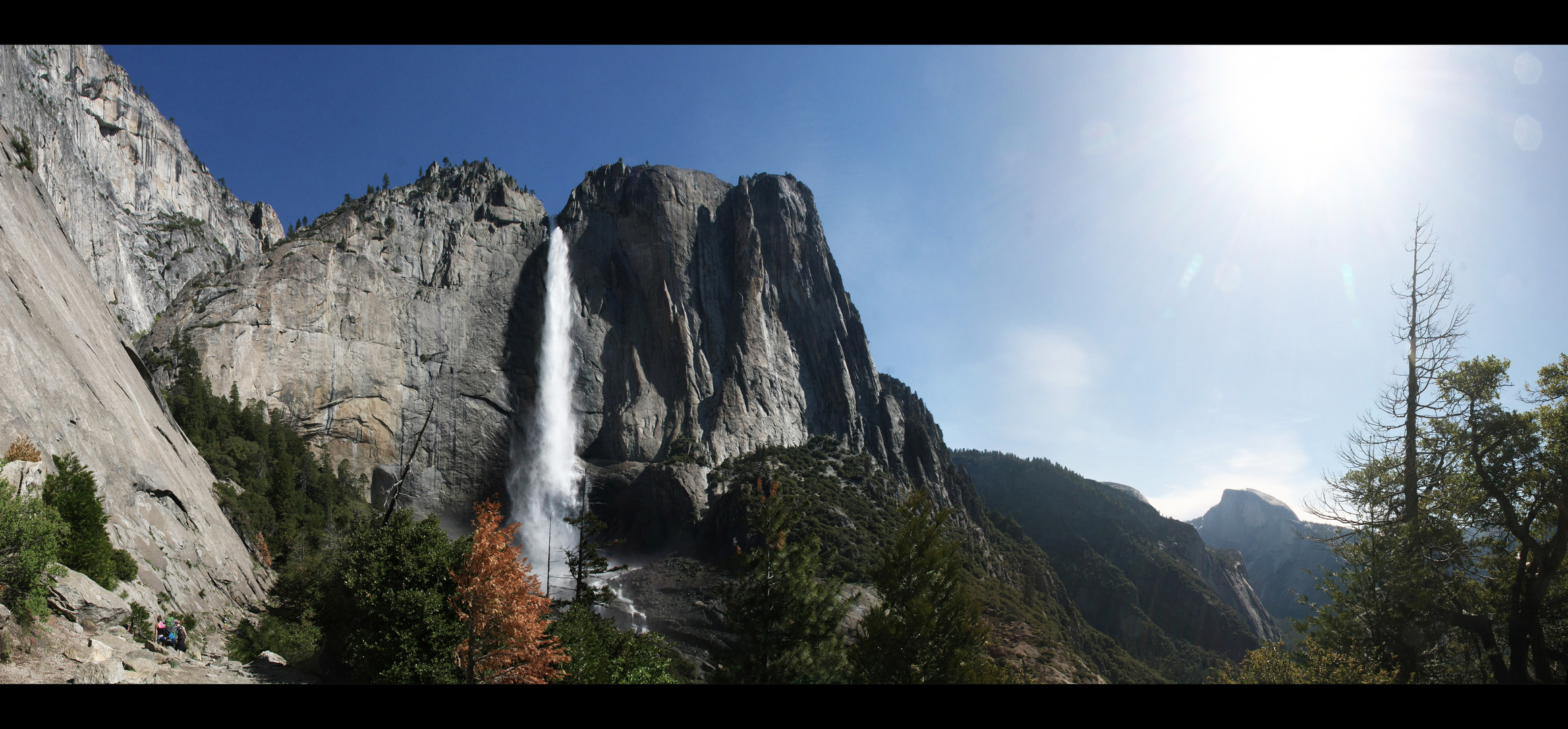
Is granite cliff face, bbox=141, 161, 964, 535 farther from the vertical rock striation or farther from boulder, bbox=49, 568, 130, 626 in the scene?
boulder, bbox=49, 568, 130, 626

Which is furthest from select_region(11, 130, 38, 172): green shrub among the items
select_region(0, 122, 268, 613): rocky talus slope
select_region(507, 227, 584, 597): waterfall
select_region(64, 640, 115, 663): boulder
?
select_region(507, 227, 584, 597): waterfall

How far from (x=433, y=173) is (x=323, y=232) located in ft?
71.5

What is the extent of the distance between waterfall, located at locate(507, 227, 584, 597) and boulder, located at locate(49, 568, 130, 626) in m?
46.2

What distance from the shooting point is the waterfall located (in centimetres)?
6775

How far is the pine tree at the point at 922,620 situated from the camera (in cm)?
1820

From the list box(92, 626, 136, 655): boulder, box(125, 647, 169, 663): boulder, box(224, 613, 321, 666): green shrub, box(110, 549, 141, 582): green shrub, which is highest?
box(110, 549, 141, 582): green shrub

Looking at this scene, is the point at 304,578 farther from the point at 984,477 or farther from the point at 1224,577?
the point at 1224,577

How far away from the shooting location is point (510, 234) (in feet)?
275

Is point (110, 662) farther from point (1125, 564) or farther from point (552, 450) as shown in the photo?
point (1125, 564)

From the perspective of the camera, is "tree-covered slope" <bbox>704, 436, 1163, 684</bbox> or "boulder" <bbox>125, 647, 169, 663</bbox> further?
"tree-covered slope" <bbox>704, 436, 1163, 684</bbox>

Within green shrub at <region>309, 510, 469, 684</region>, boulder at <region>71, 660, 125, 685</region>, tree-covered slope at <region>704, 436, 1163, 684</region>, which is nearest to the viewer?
boulder at <region>71, 660, 125, 685</region>

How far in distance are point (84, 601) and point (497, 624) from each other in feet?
28.6

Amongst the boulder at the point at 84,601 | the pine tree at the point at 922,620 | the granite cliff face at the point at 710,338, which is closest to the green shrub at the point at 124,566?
the boulder at the point at 84,601

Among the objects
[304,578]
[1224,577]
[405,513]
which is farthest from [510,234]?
[1224,577]
